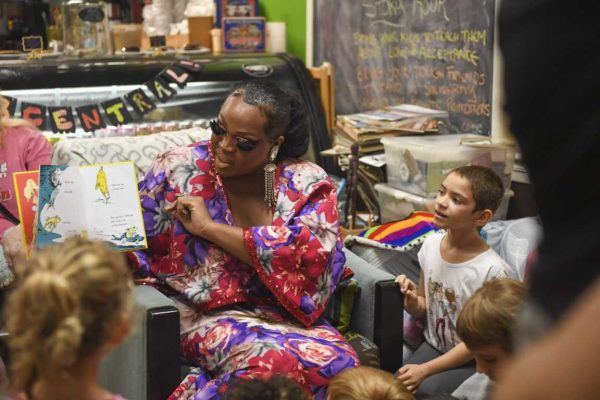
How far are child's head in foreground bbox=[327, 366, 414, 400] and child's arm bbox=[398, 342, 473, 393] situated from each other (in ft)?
1.80

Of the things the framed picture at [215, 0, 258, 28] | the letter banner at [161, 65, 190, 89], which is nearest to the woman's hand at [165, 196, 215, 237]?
the letter banner at [161, 65, 190, 89]

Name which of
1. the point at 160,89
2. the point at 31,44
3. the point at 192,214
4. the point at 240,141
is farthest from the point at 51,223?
the point at 31,44

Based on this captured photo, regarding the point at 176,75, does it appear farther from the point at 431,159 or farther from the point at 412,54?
the point at 431,159

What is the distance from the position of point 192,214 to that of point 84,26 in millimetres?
2164

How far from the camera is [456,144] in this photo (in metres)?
3.46

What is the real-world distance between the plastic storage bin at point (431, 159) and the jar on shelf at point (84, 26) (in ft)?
5.20

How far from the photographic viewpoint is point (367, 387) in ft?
6.12

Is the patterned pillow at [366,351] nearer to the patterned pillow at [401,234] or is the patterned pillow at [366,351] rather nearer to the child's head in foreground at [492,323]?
the patterned pillow at [401,234]

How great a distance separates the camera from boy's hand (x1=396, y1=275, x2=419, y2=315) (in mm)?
2598

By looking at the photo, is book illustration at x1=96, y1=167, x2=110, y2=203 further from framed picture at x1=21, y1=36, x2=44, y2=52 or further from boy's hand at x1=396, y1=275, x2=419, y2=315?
framed picture at x1=21, y1=36, x2=44, y2=52

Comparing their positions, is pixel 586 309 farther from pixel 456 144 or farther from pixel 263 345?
pixel 456 144

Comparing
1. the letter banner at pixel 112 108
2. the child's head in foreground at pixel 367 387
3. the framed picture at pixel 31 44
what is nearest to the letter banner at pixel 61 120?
the letter banner at pixel 112 108

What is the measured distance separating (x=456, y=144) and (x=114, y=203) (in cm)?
153

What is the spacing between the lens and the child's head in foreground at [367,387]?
1845 mm
